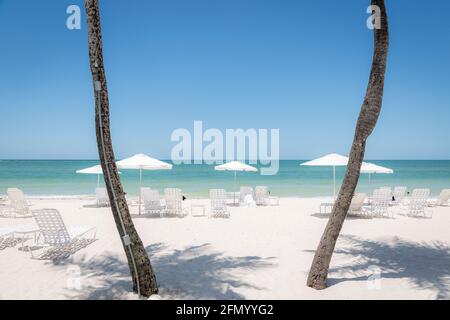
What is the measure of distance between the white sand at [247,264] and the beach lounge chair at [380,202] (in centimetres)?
156

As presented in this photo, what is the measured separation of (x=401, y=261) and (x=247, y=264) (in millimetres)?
2916

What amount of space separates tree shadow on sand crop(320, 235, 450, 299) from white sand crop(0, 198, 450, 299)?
2cm

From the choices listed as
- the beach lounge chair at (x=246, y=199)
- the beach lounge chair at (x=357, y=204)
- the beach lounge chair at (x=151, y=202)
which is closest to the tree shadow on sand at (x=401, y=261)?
the beach lounge chair at (x=357, y=204)

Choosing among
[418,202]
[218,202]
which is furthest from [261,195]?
[418,202]

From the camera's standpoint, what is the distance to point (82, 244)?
779cm

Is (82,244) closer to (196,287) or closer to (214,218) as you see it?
(196,287)

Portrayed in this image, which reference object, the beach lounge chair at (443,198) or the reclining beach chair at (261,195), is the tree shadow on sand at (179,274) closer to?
the reclining beach chair at (261,195)

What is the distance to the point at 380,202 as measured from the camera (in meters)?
12.2

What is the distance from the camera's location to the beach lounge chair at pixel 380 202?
1201cm

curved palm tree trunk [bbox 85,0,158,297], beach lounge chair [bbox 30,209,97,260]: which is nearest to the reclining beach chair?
beach lounge chair [bbox 30,209,97,260]

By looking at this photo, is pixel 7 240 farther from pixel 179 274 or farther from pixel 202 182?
pixel 202 182
